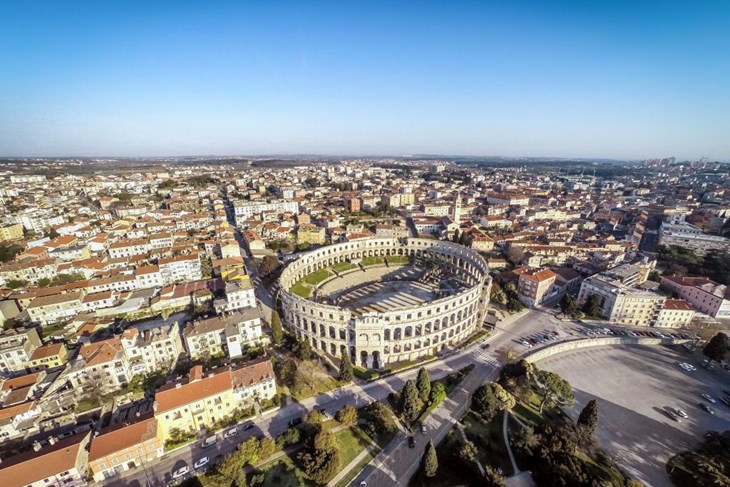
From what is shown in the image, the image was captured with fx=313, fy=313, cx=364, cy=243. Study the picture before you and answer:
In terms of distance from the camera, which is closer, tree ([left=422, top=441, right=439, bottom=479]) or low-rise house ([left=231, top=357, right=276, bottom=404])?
tree ([left=422, top=441, right=439, bottom=479])

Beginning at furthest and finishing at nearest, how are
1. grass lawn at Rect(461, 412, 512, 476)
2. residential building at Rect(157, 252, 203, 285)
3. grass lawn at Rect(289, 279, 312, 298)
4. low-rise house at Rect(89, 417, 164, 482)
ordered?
1. residential building at Rect(157, 252, 203, 285)
2. grass lawn at Rect(289, 279, 312, 298)
3. grass lawn at Rect(461, 412, 512, 476)
4. low-rise house at Rect(89, 417, 164, 482)

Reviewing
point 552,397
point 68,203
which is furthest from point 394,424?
point 68,203

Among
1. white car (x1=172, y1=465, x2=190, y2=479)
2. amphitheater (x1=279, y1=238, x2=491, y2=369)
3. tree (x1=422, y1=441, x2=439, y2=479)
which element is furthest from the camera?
amphitheater (x1=279, y1=238, x2=491, y2=369)

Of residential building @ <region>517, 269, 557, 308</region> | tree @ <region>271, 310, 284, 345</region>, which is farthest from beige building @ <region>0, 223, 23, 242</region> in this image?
residential building @ <region>517, 269, 557, 308</region>

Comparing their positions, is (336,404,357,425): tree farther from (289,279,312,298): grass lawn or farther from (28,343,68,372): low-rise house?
(28,343,68,372): low-rise house

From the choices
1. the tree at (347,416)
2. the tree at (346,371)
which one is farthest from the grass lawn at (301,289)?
the tree at (347,416)

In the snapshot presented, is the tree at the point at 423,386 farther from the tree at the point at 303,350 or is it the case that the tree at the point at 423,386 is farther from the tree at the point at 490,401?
the tree at the point at 303,350

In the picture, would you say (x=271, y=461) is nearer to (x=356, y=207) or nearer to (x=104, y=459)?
(x=104, y=459)
